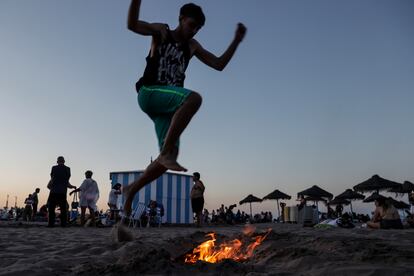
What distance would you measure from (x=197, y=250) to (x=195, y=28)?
1.67 m

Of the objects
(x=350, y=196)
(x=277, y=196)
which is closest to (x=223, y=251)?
(x=350, y=196)

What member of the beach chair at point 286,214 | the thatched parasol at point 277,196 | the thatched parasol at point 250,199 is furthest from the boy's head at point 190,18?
the thatched parasol at point 250,199

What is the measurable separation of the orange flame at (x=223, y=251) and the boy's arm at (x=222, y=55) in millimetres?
1489

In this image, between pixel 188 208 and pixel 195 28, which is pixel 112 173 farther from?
pixel 195 28

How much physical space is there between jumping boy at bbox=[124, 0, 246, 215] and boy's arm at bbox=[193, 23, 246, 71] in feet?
0.55

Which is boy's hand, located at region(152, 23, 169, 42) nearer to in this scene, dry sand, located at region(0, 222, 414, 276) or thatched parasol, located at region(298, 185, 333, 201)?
dry sand, located at region(0, 222, 414, 276)

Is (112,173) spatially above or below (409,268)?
above

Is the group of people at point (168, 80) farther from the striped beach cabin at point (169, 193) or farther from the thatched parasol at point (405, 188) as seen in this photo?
the thatched parasol at point (405, 188)

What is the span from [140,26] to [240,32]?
3.16 ft

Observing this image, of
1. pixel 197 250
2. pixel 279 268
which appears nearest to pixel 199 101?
pixel 197 250

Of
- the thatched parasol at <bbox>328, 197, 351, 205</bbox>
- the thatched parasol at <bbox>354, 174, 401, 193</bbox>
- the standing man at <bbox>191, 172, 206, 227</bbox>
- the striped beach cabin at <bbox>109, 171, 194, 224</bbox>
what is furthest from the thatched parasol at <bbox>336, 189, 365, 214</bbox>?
the standing man at <bbox>191, 172, 206, 227</bbox>

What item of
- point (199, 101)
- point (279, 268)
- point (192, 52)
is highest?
point (192, 52)

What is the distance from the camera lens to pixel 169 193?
46.7 feet

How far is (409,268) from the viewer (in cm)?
151
